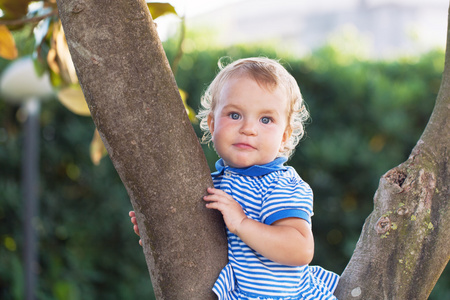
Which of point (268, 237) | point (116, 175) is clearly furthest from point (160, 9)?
point (116, 175)

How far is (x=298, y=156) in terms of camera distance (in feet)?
14.5

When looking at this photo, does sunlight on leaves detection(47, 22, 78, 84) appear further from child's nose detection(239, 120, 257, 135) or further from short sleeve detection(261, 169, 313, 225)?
short sleeve detection(261, 169, 313, 225)

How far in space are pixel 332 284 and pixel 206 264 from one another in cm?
37

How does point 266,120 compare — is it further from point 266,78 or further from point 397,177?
point 397,177

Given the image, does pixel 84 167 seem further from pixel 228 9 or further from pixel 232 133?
pixel 228 9

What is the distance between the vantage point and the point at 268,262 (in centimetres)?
126

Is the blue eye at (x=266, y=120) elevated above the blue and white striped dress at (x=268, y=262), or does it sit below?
above

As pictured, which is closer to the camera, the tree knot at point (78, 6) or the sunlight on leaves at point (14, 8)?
the tree knot at point (78, 6)

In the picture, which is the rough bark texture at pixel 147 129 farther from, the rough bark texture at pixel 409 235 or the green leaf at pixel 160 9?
the green leaf at pixel 160 9

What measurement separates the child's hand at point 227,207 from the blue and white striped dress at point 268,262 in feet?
0.25

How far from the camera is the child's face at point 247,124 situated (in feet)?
4.47

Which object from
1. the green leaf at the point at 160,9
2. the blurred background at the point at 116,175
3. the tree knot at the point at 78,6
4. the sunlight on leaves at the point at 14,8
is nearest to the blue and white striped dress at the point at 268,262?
the tree knot at the point at 78,6

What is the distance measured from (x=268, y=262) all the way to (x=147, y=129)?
1.42 feet

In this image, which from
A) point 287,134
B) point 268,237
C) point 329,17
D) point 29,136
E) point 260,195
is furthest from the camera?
point 329,17
